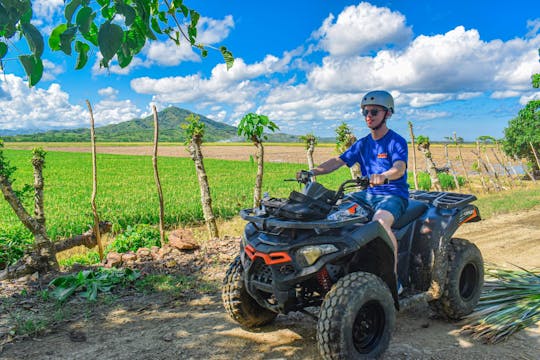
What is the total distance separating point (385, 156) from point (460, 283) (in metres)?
1.84

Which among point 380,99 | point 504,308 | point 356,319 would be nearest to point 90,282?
point 356,319

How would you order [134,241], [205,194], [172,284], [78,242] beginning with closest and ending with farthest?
[172,284]
[134,241]
[78,242]
[205,194]

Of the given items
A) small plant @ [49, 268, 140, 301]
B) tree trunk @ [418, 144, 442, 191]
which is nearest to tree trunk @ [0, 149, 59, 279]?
small plant @ [49, 268, 140, 301]

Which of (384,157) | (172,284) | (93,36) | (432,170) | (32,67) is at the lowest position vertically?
(172,284)

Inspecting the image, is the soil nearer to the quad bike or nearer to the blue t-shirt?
the quad bike

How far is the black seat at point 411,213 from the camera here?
4.40 meters

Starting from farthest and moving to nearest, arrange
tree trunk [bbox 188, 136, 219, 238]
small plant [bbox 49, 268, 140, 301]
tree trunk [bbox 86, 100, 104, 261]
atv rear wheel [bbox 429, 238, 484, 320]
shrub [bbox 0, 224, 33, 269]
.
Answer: tree trunk [bbox 188, 136, 219, 238], tree trunk [bbox 86, 100, 104, 261], shrub [bbox 0, 224, 33, 269], small plant [bbox 49, 268, 140, 301], atv rear wheel [bbox 429, 238, 484, 320]

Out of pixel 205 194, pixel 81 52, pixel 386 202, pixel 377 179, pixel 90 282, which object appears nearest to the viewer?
pixel 81 52

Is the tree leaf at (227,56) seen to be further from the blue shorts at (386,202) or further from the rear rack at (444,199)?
the rear rack at (444,199)

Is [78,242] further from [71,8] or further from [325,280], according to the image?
[71,8]

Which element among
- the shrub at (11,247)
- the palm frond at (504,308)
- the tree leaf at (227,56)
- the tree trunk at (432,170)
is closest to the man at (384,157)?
the palm frond at (504,308)

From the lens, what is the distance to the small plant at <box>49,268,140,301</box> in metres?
5.86

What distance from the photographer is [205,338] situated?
4.47m

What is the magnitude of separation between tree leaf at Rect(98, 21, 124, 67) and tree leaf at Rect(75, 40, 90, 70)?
0.40 metres
